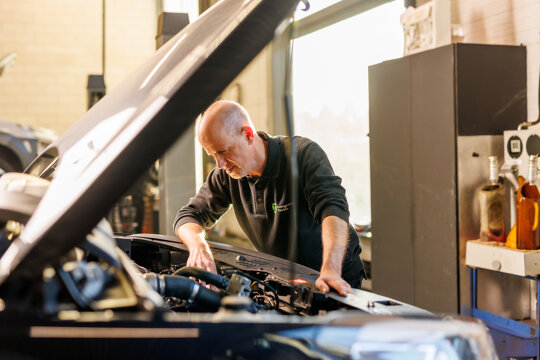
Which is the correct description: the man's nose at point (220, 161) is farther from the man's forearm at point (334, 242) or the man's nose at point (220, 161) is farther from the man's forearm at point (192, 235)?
the man's forearm at point (334, 242)

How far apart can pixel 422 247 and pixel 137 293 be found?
2592 millimetres

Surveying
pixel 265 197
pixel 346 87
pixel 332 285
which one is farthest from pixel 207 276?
pixel 346 87

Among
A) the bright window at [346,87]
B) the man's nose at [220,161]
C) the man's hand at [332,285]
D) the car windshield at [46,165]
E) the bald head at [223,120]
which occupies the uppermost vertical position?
the bright window at [346,87]

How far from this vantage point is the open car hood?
2.66ft

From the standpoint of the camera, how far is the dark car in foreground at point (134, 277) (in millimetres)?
761

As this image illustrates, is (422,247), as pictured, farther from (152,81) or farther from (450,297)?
(152,81)

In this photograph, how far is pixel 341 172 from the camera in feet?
17.1

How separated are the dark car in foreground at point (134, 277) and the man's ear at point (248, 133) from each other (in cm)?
106

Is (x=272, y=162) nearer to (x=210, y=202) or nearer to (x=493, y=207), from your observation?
(x=210, y=202)

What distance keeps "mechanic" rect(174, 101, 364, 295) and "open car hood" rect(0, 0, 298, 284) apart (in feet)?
2.96

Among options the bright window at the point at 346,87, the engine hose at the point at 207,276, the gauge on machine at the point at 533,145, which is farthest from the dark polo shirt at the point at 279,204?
the bright window at the point at 346,87

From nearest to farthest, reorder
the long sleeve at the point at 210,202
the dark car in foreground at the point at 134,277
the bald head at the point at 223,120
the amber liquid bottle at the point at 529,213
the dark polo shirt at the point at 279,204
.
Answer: the dark car in foreground at the point at 134,277, the bald head at the point at 223,120, the dark polo shirt at the point at 279,204, the long sleeve at the point at 210,202, the amber liquid bottle at the point at 529,213

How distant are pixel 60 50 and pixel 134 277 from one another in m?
8.32

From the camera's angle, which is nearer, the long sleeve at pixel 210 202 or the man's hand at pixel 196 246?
the man's hand at pixel 196 246
